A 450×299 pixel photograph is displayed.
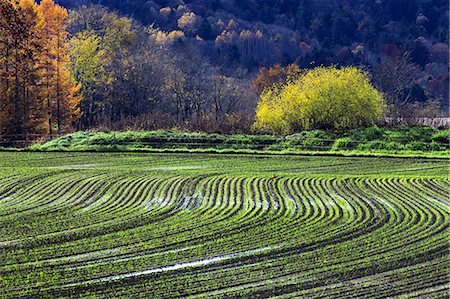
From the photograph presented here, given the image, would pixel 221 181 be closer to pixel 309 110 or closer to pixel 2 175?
pixel 2 175

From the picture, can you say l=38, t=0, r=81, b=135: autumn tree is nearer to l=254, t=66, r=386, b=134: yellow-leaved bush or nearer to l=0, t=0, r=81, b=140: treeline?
l=0, t=0, r=81, b=140: treeline

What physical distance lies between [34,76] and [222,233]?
102 ft

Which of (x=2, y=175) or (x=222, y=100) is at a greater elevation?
(x=222, y=100)

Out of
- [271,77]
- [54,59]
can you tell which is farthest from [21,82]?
[271,77]

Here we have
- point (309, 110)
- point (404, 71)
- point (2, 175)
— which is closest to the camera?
point (2, 175)

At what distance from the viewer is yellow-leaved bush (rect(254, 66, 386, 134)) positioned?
44.4 m

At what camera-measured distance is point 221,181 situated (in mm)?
27125

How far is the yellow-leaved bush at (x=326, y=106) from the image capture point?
146ft

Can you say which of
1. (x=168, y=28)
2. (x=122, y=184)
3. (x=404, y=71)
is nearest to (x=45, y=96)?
(x=122, y=184)

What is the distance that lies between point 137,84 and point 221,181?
111 ft

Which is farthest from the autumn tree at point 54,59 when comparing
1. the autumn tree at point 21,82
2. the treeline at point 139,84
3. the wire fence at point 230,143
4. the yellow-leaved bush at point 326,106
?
the yellow-leaved bush at point 326,106

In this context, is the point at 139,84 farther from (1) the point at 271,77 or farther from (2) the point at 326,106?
(1) the point at 271,77

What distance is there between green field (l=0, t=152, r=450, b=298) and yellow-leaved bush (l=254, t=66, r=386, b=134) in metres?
14.1

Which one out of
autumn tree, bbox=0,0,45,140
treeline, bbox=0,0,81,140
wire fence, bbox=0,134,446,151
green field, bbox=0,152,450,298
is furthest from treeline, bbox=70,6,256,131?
green field, bbox=0,152,450,298
